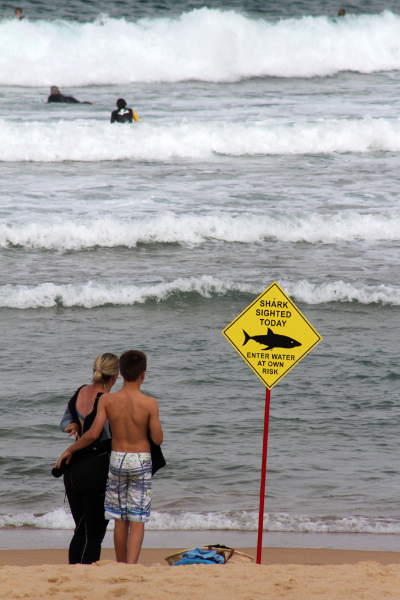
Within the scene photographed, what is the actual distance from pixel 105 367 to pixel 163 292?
19.7 feet

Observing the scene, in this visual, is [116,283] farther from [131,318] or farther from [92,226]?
[92,226]

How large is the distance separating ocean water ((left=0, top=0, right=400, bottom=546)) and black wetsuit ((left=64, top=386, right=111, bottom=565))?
996mm

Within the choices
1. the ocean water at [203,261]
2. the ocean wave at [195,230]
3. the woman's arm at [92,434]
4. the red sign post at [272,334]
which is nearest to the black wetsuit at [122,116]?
the ocean water at [203,261]

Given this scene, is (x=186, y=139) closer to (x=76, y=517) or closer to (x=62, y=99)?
(x=62, y=99)

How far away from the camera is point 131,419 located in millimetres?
4055

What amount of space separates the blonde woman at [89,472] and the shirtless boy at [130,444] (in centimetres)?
7

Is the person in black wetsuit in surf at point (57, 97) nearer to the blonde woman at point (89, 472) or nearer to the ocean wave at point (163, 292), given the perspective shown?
the ocean wave at point (163, 292)

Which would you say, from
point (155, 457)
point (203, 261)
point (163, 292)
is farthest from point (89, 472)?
point (203, 261)

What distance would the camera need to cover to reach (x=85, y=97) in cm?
2592

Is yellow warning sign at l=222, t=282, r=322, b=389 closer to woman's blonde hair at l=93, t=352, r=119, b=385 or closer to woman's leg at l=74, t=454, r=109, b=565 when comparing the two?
woman's blonde hair at l=93, t=352, r=119, b=385

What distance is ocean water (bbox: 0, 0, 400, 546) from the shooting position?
5.76 metres

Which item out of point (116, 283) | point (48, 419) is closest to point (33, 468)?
point (48, 419)

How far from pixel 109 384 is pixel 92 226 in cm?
911

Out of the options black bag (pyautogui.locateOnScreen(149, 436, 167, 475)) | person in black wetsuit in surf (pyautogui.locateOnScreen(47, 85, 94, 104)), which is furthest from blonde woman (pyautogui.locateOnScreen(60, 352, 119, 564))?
person in black wetsuit in surf (pyautogui.locateOnScreen(47, 85, 94, 104))
